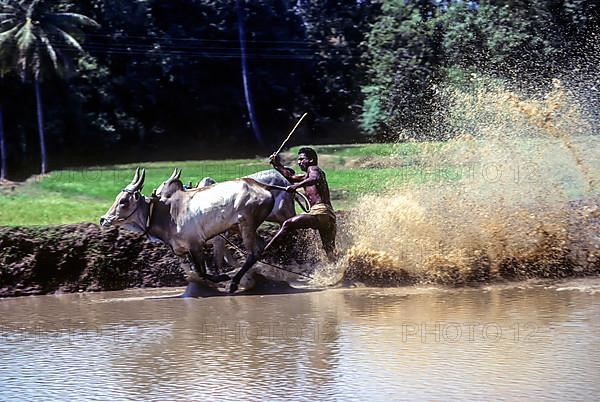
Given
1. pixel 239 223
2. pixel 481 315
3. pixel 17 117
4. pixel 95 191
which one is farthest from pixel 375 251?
pixel 17 117

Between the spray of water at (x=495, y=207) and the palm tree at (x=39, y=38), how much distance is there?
35745 millimetres

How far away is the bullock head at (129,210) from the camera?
13570 mm

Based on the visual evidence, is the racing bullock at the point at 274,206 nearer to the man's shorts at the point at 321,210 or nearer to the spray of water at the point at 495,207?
the man's shorts at the point at 321,210

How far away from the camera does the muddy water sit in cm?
836

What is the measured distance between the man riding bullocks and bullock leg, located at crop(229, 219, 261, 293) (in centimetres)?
18

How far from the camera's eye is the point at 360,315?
38.1 feet

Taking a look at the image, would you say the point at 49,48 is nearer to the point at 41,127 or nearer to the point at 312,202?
the point at 41,127

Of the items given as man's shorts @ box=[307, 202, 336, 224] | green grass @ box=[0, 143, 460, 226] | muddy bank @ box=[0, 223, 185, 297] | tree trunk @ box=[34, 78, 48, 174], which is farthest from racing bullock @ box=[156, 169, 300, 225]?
tree trunk @ box=[34, 78, 48, 174]

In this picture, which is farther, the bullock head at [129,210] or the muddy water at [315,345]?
the bullock head at [129,210]

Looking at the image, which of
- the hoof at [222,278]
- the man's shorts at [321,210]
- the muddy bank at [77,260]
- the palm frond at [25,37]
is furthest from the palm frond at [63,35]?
the man's shorts at [321,210]

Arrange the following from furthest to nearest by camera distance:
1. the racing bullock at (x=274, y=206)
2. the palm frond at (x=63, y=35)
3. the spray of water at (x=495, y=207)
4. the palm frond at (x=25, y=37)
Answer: the palm frond at (x=63, y=35) < the palm frond at (x=25, y=37) < the racing bullock at (x=274, y=206) < the spray of water at (x=495, y=207)

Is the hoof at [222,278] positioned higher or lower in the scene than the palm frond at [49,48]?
lower

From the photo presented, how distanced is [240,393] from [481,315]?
3.93 metres

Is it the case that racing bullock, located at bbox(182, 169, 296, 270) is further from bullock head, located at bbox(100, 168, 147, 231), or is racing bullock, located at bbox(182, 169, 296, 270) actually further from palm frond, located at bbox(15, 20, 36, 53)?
palm frond, located at bbox(15, 20, 36, 53)
